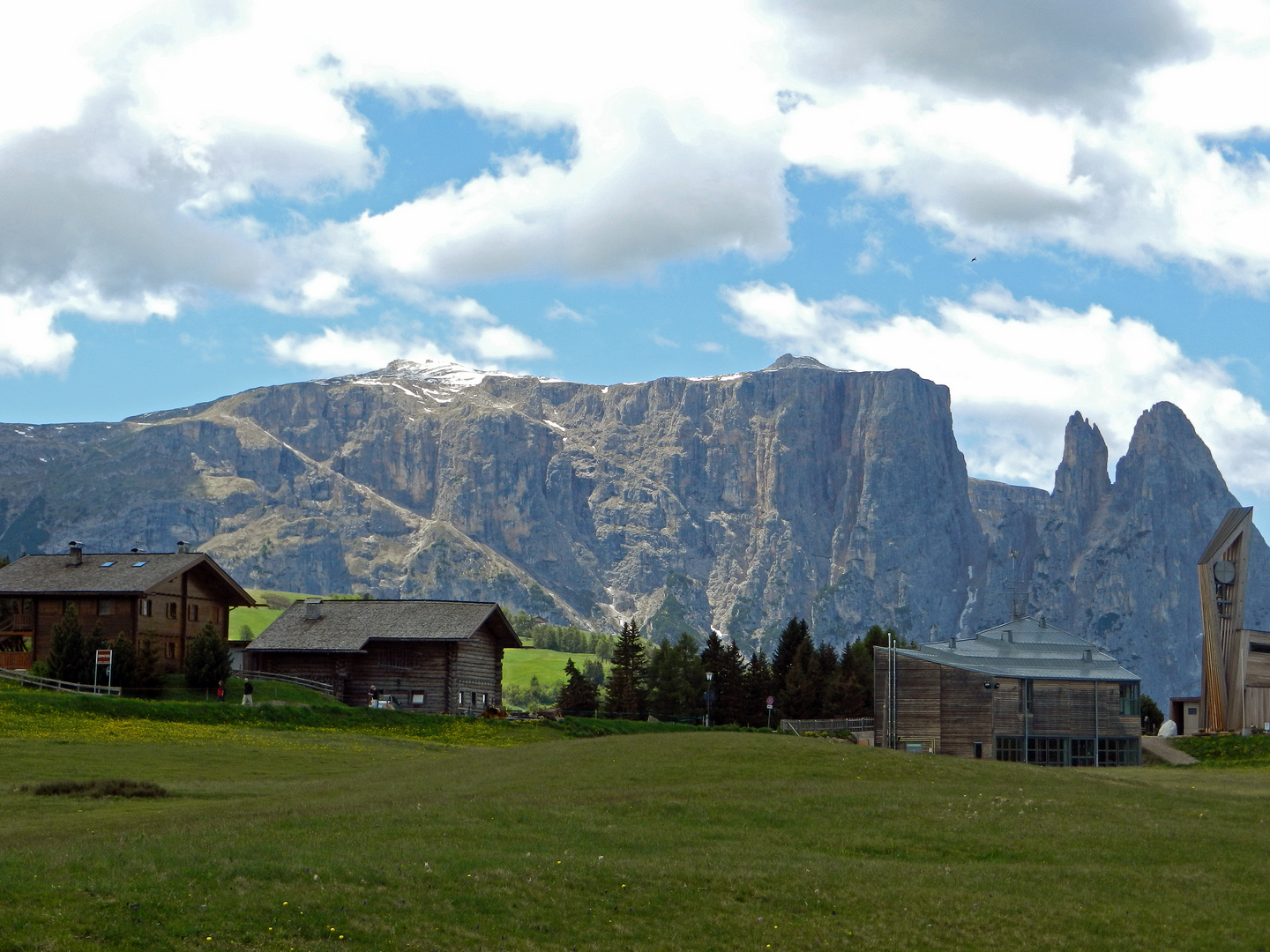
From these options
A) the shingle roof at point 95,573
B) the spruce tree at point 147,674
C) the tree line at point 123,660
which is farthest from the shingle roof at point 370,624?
the spruce tree at point 147,674

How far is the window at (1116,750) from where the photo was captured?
9438 centimetres

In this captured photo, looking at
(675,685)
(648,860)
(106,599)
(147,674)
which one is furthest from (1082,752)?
(648,860)

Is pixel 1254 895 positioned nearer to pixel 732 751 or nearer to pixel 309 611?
pixel 732 751

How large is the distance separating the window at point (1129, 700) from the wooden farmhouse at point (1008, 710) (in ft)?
0.21

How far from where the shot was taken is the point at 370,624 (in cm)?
10306

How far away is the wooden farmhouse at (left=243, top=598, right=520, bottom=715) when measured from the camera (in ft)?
331

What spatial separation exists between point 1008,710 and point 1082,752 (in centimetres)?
625

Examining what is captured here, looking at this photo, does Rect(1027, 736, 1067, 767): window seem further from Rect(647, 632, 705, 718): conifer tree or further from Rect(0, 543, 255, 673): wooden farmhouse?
Rect(0, 543, 255, 673): wooden farmhouse

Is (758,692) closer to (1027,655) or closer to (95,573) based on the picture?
(1027,655)

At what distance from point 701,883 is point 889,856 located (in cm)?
675

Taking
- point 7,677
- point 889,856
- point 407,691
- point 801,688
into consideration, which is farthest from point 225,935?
point 801,688

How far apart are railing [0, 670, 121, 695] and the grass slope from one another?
100 ft

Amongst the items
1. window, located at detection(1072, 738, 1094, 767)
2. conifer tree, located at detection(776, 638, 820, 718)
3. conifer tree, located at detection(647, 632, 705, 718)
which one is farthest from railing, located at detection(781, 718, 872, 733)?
conifer tree, located at detection(647, 632, 705, 718)

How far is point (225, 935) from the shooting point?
22.4m
